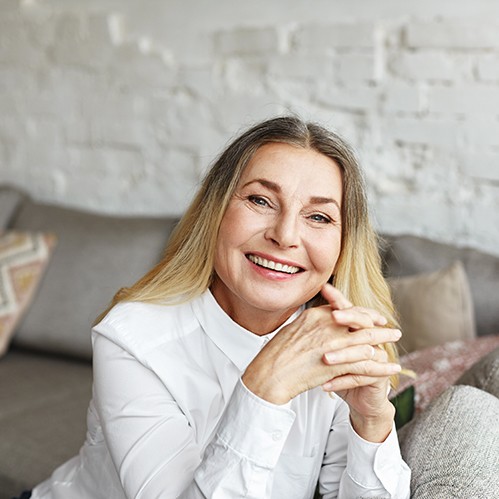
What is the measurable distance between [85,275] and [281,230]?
64.0 inches

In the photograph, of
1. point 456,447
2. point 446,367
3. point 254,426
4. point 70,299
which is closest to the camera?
point 254,426

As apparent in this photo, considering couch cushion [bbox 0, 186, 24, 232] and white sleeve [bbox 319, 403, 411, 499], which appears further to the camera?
couch cushion [bbox 0, 186, 24, 232]

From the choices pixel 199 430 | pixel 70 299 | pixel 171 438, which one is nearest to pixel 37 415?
pixel 70 299

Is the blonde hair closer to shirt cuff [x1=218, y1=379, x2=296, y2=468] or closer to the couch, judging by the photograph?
shirt cuff [x1=218, y1=379, x2=296, y2=468]

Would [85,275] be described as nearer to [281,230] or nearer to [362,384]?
[281,230]

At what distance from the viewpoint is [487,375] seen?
147 centimetres

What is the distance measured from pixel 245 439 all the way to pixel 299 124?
566 mm

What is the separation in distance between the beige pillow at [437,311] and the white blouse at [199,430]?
825 millimetres

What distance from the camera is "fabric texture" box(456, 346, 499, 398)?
1.45m

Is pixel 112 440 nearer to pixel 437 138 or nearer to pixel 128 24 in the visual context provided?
pixel 437 138

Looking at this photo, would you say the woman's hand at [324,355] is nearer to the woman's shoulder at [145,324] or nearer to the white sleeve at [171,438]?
the white sleeve at [171,438]

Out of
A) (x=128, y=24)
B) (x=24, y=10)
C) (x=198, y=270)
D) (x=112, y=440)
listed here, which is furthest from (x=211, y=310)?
(x=24, y=10)

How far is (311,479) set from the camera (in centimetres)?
138

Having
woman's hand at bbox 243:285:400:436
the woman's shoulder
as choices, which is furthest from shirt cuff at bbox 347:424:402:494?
the woman's shoulder
